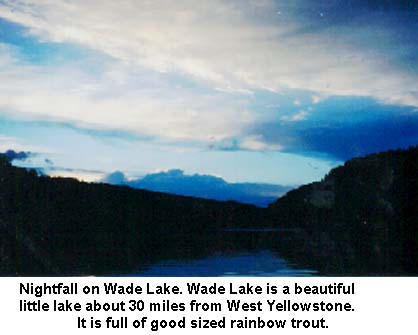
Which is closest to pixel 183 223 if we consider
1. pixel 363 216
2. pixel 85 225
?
pixel 85 225

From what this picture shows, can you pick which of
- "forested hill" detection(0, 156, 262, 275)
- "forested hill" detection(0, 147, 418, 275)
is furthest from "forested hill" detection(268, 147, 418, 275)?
"forested hill" detection(0, 156, 262, 275)

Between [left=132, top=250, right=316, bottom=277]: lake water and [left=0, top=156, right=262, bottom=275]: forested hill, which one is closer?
[left=0, top=156, right=262, bottom=275]: forested hill

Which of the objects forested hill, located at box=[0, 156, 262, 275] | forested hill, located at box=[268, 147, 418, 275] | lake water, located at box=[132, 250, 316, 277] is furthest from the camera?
lake water, located at box=[132, 250, 316, 277]

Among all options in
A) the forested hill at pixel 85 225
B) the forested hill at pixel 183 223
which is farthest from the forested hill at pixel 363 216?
the forested hill at pixel 85 225

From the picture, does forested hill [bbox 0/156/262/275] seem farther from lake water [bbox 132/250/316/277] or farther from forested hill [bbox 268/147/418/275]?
forested hill [bbox 268/147/418/275]

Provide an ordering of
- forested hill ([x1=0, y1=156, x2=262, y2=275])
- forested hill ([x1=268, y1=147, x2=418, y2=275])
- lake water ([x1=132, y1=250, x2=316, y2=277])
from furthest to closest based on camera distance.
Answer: lake water ([x1=132, y1=250, x2=316, y2=277]) → forested hill ([x1=0, y1=156, x2=262, y2=275]) → forested hill ([x1=268, y1=147, x2=418, y2=275])

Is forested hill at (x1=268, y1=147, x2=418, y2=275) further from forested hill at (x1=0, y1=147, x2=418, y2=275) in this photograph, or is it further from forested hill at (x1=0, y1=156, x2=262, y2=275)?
forested hill at (x1=0, y1=156, x2=262, y2=275)

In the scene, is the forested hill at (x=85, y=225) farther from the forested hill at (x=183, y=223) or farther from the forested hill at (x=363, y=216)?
the forested hill at (x=363, y=216)
